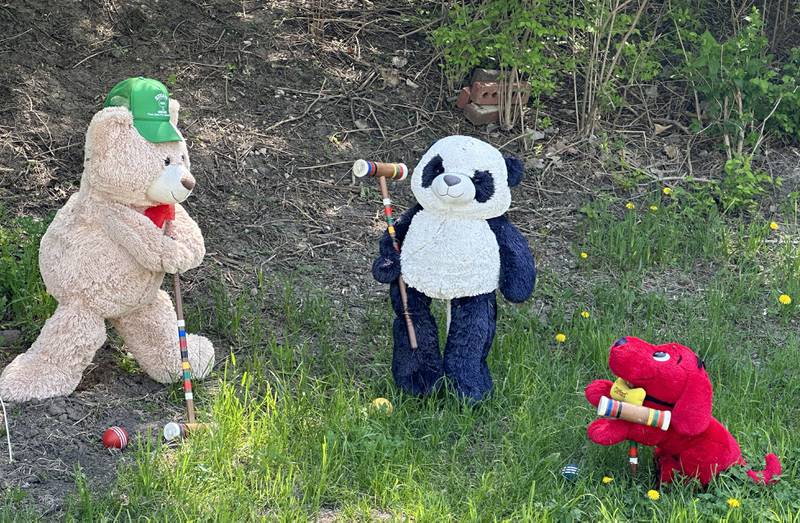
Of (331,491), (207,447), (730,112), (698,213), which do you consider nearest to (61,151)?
(207,447)

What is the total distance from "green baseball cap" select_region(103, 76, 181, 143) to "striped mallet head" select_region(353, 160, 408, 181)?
73cm

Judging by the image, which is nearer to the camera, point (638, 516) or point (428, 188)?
point (638, 516)

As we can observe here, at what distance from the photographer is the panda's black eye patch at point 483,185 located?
3.91m

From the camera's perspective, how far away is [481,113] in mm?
6188

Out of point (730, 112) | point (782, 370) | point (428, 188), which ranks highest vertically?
point (428, 188)

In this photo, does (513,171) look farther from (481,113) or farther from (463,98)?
(463,98)

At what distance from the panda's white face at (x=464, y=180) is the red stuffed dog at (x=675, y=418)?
78 centimetres

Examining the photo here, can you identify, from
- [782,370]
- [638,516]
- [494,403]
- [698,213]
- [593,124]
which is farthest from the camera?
[593,124]

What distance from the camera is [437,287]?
13.0 feet

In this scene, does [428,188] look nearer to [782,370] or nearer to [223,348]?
[223,348]

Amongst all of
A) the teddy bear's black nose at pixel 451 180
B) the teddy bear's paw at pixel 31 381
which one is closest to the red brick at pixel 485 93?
Result: the teddy bear's black nose at pixel 451 180

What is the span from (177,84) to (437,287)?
2641 millimetres

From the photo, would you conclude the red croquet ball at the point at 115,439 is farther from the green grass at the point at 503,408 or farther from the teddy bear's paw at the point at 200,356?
the teddy bear's paw at the point at 200,356

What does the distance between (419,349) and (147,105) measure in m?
1.42
